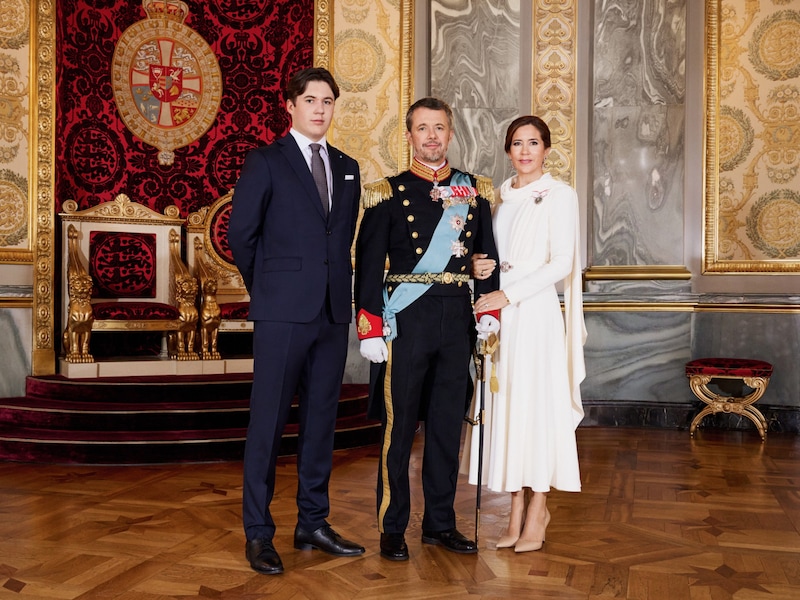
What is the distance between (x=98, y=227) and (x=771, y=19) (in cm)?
509

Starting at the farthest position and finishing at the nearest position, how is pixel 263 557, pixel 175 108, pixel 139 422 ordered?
pixel 175 108, pixel 139 422, pixel 263 557

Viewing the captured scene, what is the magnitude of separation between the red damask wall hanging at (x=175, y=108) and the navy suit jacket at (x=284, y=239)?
3.85m

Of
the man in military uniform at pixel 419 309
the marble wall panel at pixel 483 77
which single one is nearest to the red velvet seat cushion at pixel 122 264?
the marble wall panel at pixel 483 77

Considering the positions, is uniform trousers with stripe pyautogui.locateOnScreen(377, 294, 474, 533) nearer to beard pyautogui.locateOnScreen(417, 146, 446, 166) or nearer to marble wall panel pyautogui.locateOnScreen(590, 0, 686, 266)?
beard pyautogui.locateOnScreen(417, 146, 446, 166)

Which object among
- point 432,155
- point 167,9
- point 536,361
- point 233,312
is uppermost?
point 167,9

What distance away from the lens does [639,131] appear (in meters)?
6.22

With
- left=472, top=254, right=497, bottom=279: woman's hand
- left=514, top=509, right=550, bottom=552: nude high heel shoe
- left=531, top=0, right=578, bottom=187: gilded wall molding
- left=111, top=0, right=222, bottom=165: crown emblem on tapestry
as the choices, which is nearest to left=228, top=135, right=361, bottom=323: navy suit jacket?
left=472, top=254, right=497, bottom=279: woman's hand

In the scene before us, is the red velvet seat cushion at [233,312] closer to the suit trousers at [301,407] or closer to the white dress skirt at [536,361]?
the suit trousers at [301,407]

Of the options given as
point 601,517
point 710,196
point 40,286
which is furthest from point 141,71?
point 601,517

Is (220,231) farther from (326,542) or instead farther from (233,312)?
(326,542)

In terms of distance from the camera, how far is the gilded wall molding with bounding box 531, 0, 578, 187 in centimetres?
626

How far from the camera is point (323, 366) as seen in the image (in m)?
3.06

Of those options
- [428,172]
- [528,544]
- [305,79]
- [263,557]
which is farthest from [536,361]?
[305,79]

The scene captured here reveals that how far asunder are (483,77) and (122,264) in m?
2.99
